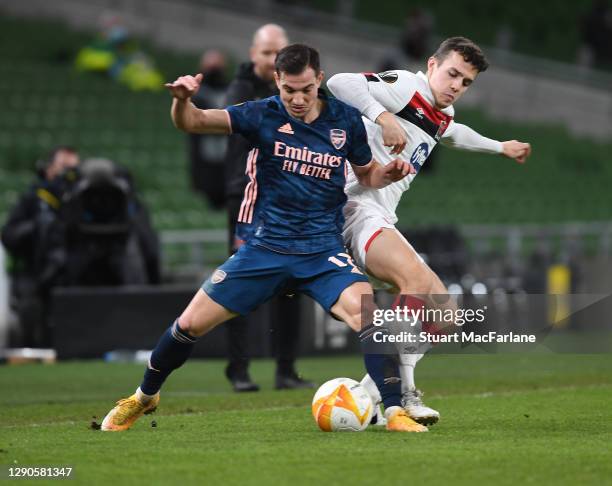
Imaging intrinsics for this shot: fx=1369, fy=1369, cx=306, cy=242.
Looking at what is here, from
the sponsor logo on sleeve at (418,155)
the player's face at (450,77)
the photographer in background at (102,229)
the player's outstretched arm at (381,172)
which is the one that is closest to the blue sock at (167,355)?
the player's outstretched arm at (381,172)

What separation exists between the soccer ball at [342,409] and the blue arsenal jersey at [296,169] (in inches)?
29.1

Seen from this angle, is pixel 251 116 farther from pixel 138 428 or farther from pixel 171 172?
pixel 171 172

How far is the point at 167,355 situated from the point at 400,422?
3.96 ft

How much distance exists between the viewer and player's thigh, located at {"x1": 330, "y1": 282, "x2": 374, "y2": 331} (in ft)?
21.6

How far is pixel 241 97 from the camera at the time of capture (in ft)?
30.7

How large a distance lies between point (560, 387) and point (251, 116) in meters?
4.02

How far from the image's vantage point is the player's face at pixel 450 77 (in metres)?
7.24

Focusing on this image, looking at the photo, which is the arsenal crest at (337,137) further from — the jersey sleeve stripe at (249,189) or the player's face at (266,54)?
the player's face at (266,54)

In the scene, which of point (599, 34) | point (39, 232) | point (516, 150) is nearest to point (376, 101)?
point (516, 150)

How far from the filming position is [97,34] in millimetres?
23922

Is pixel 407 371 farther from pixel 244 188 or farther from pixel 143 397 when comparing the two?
pixel 244 188

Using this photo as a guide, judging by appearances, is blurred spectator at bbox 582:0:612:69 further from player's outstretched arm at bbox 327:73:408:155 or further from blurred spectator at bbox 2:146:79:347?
player's outstretched arm at bbox 327:73:408:155

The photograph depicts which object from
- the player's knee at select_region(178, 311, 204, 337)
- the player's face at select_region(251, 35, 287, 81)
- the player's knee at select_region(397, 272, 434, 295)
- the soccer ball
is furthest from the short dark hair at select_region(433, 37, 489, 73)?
the player's face at select_region(251, 35, 287, 81)

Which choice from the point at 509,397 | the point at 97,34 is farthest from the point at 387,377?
the point at 97,34
